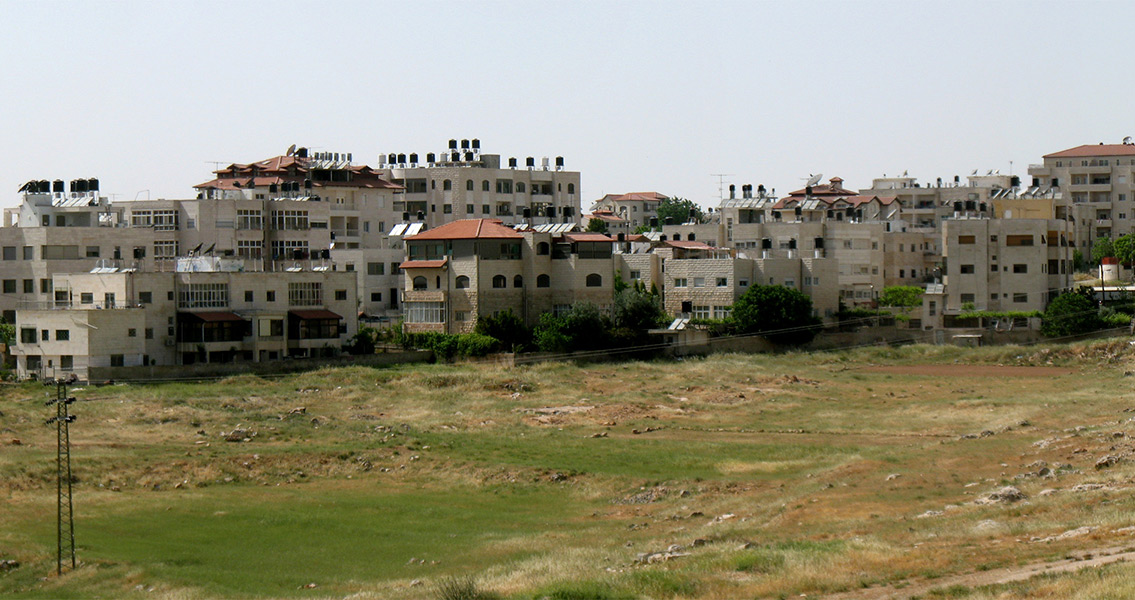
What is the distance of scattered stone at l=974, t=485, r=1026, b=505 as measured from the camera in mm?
41319

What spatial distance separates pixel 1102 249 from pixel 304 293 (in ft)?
263

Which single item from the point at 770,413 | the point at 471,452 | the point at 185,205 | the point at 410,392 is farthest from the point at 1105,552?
the point at 185,205

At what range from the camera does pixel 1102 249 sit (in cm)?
13700

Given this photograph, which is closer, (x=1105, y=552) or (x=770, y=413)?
(x=1105, y=552)

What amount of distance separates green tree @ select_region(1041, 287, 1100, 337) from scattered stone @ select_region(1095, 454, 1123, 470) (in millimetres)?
52559

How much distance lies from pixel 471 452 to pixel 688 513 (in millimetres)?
14763

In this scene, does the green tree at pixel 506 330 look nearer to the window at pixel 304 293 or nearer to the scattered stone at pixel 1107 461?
the window at pixel 304 293

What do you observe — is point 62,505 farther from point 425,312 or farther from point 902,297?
point 902,297

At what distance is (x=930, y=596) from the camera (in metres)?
28.8

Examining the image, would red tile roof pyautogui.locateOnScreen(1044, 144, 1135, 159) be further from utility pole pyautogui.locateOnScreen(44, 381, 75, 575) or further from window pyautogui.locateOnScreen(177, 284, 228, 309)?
utility pole pyautogui.locateOnScreen(44, 381, 75, 575)

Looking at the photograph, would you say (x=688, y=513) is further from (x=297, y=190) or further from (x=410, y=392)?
(x=297, y=190)

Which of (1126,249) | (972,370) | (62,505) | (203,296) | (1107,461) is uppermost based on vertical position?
(1126,249)

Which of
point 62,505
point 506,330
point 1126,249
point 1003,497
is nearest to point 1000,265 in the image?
point 1126,249

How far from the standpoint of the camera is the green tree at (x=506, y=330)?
92.9 m
